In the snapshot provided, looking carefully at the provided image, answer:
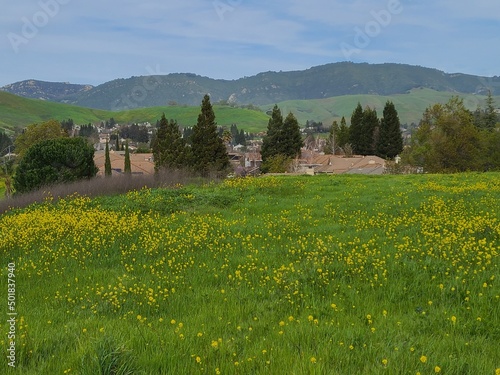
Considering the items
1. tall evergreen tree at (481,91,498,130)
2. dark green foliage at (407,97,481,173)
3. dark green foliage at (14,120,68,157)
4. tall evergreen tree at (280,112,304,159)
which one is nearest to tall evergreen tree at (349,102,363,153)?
tall evergreen tree at (280,112,304,159)

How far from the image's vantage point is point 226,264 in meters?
8.88

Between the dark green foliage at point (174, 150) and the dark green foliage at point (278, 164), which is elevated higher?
the dark green foliage at point (174, 150)

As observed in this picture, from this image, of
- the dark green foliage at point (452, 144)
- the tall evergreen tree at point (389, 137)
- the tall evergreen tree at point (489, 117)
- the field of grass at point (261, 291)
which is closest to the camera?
the field of grass at point (261, 291)

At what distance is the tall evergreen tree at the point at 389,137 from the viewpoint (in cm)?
7112

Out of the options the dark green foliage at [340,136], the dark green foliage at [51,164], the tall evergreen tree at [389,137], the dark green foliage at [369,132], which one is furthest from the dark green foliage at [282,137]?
the dark green foliage at [51,164]

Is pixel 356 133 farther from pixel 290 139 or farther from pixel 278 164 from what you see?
pixel 278 164

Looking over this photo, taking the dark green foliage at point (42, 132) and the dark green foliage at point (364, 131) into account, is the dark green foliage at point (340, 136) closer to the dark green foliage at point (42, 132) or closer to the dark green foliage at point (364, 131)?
the dark green foliage at point (364, 131)

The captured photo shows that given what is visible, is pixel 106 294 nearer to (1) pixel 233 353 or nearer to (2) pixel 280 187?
(1) pixel 233 353

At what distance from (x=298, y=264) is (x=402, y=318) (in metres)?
3.10

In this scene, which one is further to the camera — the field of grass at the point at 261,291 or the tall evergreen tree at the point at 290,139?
the tall evergreen tree at the point at 290,139

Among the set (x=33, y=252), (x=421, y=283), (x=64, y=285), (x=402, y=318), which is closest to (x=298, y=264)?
(x=421, y=283)

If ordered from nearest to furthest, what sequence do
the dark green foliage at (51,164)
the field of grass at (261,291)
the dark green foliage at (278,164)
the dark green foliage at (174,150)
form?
the field of grass at (261,291)
the dark green foliage at (51,164)
the dark green foliage at (174,150)
the dark green foliage at (278,164)

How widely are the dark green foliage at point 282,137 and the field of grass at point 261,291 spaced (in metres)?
51.5

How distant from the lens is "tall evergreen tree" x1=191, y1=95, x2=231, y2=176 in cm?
5212
